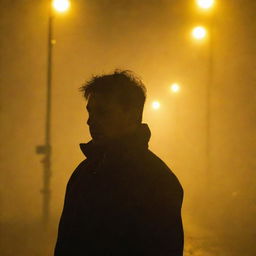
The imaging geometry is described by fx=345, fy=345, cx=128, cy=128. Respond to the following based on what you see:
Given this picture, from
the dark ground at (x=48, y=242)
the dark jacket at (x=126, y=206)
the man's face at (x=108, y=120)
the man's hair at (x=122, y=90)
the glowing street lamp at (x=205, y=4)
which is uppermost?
the glowing street lamp at (x=205, y=4)

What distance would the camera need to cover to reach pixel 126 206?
1.93 meters

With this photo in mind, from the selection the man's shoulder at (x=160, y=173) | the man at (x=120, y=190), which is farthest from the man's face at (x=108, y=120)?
the man's shoulder at (x=160, y=173)

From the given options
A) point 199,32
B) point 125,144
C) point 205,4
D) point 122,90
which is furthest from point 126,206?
point 199,32

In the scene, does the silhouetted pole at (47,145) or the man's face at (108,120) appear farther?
the silhouetted pole at (47,145)

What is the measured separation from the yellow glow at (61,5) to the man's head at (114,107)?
793 centimetres

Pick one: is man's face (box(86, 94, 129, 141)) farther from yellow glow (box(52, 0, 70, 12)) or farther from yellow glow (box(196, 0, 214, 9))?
yellow glow (box(196, 0, 214, 9))

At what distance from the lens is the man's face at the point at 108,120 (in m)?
2.21

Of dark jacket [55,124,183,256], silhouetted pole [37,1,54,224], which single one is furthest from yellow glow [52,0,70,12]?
dark jacket [55,124,183,256]

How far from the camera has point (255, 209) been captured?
37.6ft

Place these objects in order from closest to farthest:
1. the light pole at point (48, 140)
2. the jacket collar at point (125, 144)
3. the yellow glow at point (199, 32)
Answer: the jacket collar at point (125, 144) → the light pole at point (48, 140) → the yellow glow at point (199, 32)

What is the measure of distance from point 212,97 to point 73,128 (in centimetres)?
2489

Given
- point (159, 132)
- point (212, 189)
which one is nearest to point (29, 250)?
point (212, 189)

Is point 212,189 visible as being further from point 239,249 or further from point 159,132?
point 159,132

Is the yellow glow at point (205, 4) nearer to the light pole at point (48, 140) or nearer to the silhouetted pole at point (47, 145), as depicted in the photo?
the light pole at point (48, 140)
